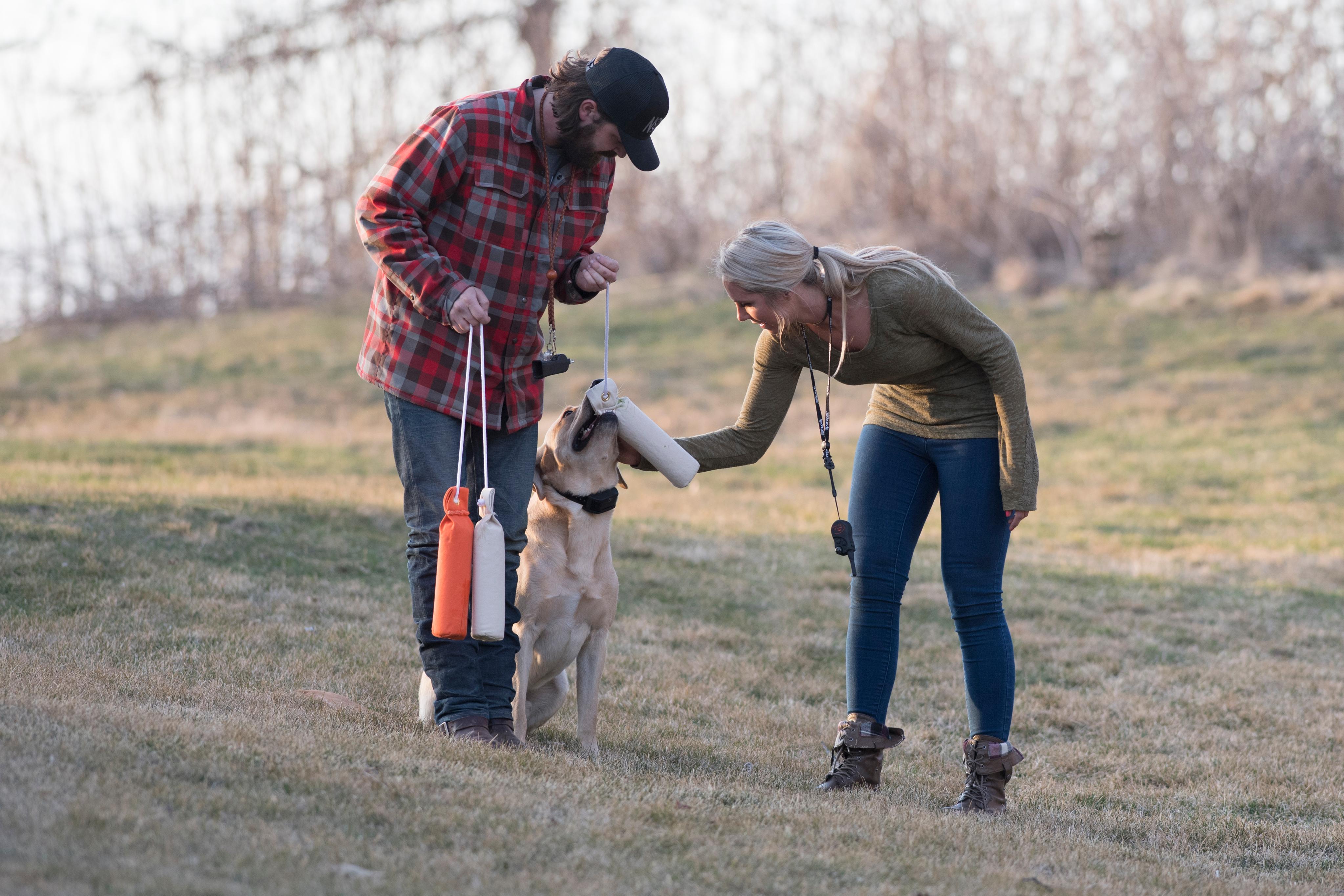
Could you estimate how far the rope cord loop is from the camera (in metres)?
3.86

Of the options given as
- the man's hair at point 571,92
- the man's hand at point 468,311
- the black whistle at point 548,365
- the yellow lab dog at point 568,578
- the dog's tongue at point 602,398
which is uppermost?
the man's hair at point 571,92

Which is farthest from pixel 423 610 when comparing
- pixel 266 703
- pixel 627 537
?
pixel 627 537

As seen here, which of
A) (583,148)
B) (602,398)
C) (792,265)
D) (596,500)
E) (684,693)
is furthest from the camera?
(684,693)

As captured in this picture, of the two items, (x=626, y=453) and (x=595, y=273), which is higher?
(x=595, y=273)

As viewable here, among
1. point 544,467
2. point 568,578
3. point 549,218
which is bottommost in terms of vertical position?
point 568,578

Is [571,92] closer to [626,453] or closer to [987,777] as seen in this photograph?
[626,453]

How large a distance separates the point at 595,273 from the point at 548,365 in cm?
36

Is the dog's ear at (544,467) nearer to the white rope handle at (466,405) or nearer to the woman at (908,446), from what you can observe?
the white rope handle at (466,405)

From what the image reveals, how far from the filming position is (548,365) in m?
4.21

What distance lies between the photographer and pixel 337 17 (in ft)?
62.8

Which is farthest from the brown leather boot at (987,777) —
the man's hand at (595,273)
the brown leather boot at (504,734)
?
the man's hand at (595,273)

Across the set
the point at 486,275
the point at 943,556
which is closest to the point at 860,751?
the point at 943,556

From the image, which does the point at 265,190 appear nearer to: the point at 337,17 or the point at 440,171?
the point at 337,17

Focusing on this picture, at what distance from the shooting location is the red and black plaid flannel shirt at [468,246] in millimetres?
3762
